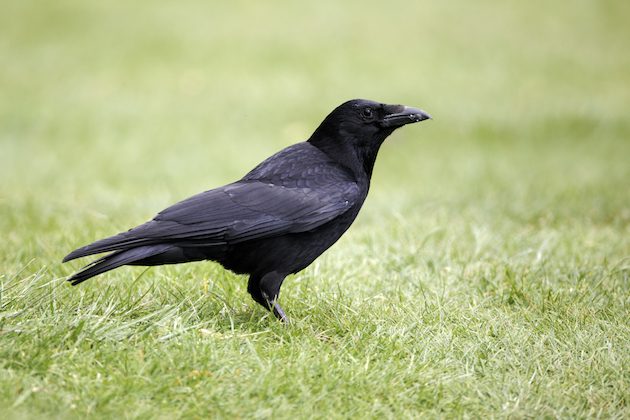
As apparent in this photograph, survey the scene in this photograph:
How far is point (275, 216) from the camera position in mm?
4258

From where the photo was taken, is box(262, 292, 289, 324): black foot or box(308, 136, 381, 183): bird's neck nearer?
box(262, 292, 289, 324): black foot

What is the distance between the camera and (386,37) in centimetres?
1623

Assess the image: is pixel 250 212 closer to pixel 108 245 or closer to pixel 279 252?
pixel 279 252

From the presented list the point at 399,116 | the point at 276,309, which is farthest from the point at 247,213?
the point at 399,116

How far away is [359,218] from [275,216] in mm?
3615

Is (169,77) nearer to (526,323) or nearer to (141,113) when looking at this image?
(141,113)

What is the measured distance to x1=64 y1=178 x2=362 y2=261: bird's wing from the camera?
160 inches

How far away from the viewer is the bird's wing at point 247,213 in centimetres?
407

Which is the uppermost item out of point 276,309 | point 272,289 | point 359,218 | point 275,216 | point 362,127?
point 362,127

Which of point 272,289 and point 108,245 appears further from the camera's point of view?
point 272,289

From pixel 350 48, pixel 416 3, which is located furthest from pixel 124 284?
pixel 416 3

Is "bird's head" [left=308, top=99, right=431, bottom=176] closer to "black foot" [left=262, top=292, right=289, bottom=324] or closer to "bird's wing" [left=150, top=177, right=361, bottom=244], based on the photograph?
"bird's wing" [left=150, top=177, right=361, bottom=244]

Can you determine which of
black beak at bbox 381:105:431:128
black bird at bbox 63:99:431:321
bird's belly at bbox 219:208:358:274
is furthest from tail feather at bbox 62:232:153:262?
black beak at bbox 381:105:431:128

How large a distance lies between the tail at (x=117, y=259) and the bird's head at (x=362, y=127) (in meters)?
1.25
